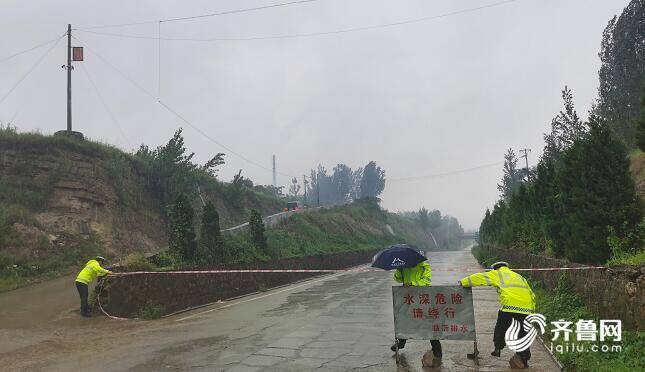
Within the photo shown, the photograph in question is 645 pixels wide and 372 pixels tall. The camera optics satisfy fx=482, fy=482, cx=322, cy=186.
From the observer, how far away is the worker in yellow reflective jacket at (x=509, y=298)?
23.3ft

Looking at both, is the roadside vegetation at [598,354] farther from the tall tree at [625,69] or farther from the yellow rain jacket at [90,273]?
the tall tree at [625,69]

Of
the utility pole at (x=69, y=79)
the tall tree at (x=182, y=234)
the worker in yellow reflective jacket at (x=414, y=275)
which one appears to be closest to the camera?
the worker in yellow reflective jacket at (x=414, y=275)

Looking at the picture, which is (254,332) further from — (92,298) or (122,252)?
(122,252)

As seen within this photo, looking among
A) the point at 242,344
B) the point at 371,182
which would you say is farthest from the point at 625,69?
the point at 371,182

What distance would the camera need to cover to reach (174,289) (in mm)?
15188

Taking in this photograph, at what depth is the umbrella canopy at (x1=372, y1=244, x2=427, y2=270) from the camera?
24.7 feet

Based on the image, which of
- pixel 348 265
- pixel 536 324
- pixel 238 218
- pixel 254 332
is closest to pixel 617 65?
pixel 348 265

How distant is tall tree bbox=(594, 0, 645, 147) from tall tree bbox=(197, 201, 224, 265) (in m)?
32.8

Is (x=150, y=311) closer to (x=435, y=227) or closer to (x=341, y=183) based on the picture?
(x=341, y=183)

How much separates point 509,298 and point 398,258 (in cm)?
172

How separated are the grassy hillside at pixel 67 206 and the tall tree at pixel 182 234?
5.06 m

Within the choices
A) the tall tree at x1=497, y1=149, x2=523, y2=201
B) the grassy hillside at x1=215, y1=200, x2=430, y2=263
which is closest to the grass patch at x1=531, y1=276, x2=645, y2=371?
the grassy hillside at x1=215, y1=200, x2=430, y2=263

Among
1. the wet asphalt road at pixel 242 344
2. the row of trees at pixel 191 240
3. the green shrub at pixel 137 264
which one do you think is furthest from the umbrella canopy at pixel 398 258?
the row of trees at pixel 191 240

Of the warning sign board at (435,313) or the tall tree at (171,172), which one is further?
the tall tree at (171,172)
